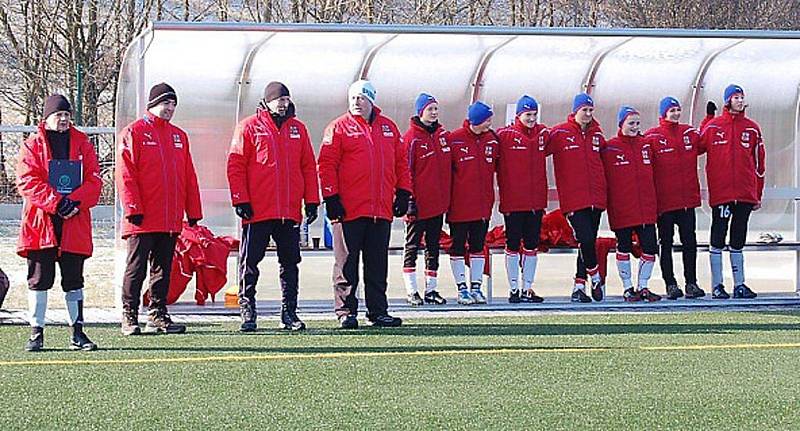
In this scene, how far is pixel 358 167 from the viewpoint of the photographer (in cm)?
1086

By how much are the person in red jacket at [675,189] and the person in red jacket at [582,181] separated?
0.60 meters

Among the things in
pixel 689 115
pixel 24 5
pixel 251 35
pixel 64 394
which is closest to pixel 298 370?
pixel 64 394

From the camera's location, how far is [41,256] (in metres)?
9.35

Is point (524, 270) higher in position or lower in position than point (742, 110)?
lower

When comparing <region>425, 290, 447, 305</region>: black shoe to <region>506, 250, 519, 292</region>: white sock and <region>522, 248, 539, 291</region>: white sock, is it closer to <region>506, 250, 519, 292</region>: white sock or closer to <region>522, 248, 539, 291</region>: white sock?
<region>506, 250, 519, 292</region>: white sock

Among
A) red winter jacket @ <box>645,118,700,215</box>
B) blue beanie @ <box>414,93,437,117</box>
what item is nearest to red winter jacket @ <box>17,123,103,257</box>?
blue beanie @ <box>414,93,437,117</box>

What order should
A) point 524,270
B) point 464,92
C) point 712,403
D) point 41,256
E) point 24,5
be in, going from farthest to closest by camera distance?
point 24,5 < point 464,92 < point 524,270 < point 41,256 < point 712,403

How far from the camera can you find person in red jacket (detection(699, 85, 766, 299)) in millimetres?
12953

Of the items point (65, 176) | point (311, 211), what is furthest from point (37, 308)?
point (311, 211)

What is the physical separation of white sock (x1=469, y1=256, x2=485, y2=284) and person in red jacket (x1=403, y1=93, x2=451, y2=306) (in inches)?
14.0

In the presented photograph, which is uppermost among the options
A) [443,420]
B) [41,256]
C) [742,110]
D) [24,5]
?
[24,5]

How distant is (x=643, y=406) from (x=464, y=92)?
7468 mm

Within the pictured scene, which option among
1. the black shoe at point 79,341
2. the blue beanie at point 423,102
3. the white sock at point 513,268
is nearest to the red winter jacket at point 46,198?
the black shoe at point 79,341

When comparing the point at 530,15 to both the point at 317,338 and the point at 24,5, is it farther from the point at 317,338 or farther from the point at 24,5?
the point at 317,338
